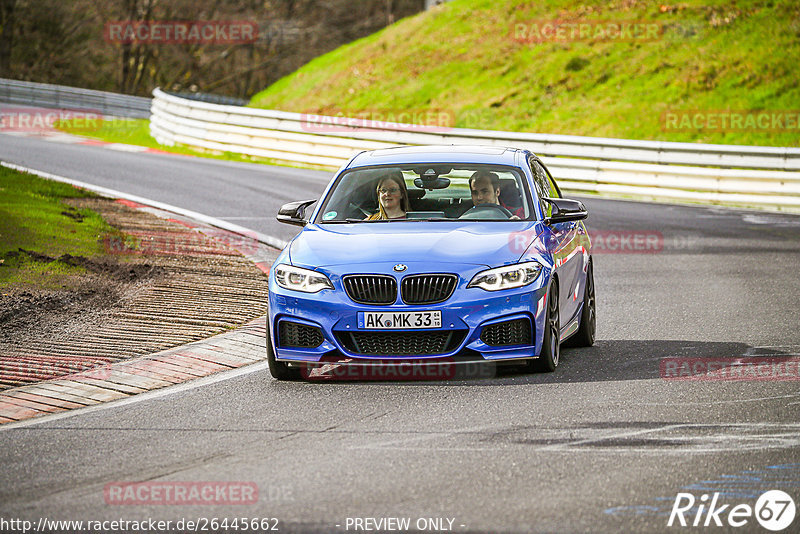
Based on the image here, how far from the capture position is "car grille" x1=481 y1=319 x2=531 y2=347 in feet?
27.8

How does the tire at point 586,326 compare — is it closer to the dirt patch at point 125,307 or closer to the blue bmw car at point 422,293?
the blue bmw car at point 422,293

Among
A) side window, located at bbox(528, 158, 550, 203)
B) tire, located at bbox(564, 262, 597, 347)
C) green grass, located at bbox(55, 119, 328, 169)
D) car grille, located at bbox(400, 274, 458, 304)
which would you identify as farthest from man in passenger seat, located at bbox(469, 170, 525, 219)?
green grass, located at bbox(55, 119, 328, 169)

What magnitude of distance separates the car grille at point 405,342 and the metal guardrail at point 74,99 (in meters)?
33.9

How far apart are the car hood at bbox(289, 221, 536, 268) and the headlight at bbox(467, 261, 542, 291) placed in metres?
0.07

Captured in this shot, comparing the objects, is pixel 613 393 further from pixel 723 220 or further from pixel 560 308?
pixel 723 220

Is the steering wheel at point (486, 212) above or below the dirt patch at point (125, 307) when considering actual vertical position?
above

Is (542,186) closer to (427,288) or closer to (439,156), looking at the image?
(439,156)

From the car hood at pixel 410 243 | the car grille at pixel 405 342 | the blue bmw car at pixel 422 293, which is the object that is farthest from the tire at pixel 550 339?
the car grille at pixel 405 342

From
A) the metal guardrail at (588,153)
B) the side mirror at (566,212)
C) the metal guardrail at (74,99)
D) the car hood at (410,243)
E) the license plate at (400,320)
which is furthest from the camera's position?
the metal guardrail at (74,99)

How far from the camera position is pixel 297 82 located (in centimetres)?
4581

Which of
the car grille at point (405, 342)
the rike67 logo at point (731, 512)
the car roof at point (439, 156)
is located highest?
the car roof at point (439, 156)

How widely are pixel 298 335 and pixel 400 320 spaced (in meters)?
0.74

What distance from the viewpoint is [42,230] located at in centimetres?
1460

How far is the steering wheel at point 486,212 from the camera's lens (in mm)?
9648
